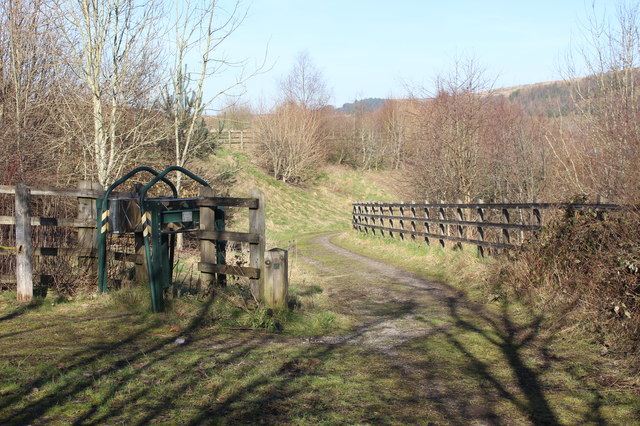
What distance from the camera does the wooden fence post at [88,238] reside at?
28.2ft

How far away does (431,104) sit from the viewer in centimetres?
2470

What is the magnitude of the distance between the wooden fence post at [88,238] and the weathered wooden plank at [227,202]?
5.50ft

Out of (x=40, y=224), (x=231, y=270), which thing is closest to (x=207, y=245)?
(x=231, y=270)

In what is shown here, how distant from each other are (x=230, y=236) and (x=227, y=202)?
457mm

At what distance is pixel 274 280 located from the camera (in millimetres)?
7574

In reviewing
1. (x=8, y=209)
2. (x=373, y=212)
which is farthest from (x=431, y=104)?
(x=8, y=209)

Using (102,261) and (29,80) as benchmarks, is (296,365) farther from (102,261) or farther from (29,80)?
(29,80)

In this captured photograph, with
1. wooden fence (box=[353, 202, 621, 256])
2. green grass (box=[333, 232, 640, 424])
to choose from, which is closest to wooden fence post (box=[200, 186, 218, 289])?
green grass (box=[333, 232, 640, 424])

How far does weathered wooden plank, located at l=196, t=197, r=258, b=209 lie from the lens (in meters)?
7.75

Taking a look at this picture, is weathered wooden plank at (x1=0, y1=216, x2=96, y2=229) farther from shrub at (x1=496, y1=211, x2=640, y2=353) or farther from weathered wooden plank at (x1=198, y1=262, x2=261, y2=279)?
shrub at (x1=496, y1=211, x2=640, y2=353)

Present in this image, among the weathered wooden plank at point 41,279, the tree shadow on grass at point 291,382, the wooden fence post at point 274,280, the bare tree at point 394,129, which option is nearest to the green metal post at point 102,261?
the weathered wooden plank at point 41,279

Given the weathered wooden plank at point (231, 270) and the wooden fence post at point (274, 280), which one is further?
the weathered wooden plank at point (231, 270)

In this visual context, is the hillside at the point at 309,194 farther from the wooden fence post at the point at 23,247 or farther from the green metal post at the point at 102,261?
the wooden fence post at the point at 23,247

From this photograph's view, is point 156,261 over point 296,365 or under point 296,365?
over
